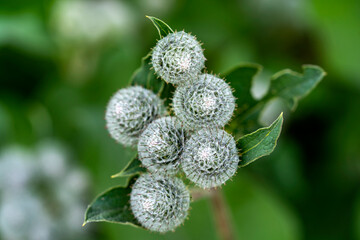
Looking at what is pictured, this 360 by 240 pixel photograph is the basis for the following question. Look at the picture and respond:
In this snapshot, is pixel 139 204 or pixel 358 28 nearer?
pixel 139 204

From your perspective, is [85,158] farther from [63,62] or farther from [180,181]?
[180,181]

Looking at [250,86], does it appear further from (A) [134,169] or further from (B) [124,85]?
(B) [124,85]

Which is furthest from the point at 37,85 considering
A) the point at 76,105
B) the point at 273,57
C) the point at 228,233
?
the point at 228,233

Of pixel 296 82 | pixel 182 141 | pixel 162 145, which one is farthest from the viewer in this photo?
pixel 296 82

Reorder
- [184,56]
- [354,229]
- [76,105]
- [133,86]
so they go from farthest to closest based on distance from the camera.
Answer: [76,105] < [354,229] < [133,86] < [184,56]

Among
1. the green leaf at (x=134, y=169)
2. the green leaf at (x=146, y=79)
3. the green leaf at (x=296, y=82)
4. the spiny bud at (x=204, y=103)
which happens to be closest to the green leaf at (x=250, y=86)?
the green leaf at (x=296, y=82)

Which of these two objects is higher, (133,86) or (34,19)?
(34,19)

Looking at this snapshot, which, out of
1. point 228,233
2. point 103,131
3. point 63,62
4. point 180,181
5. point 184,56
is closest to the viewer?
point 184,56

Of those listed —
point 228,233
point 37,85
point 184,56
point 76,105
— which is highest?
point 37,85

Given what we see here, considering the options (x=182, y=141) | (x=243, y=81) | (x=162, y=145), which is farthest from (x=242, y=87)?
(x=162, y=145)
